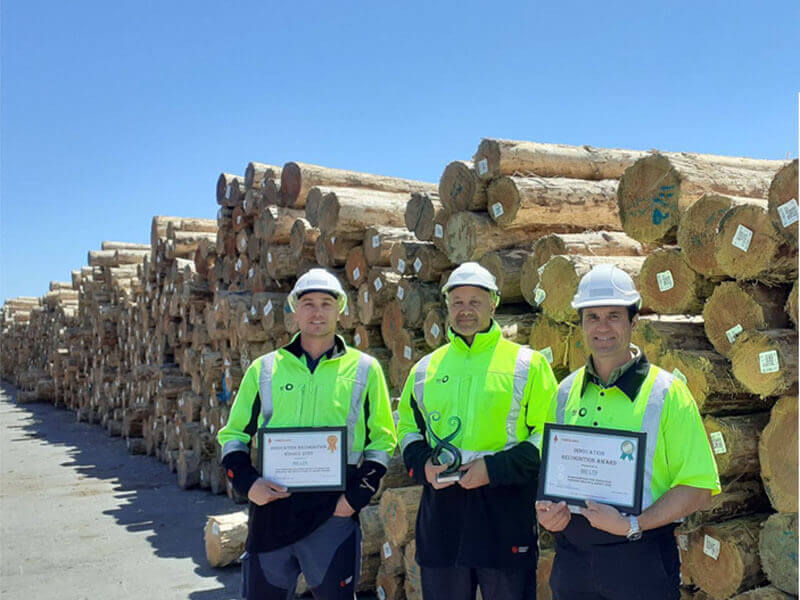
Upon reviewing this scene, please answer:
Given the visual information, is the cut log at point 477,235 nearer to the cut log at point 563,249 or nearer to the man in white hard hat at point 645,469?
the cut log at point 563,249

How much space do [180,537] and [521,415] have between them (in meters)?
5.63

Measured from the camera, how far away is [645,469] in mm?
2646

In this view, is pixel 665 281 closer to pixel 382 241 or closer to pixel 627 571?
pixel 627 571

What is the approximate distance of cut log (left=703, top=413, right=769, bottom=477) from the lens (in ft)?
12.5

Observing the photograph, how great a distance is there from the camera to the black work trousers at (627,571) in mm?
2652

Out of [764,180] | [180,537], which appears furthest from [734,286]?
[180,537]

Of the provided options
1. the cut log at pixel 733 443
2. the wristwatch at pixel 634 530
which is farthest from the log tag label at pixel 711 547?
the wristwatch at pixel 634 530

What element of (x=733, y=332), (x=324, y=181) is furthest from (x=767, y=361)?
(x=324, y=181)

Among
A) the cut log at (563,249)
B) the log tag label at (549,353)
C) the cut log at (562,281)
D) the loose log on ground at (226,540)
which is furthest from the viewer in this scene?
the loose log on ground at (226,540)

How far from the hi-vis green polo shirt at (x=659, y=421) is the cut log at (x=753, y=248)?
1306 mm

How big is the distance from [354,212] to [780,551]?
4.91 metres

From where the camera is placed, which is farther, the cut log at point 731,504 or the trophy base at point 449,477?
the cut log at point 731,504

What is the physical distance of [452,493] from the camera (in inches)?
131

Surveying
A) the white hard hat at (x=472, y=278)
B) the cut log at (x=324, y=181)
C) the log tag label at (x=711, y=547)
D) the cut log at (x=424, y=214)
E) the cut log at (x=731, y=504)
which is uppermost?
the cut log at (x=324, y=181)
